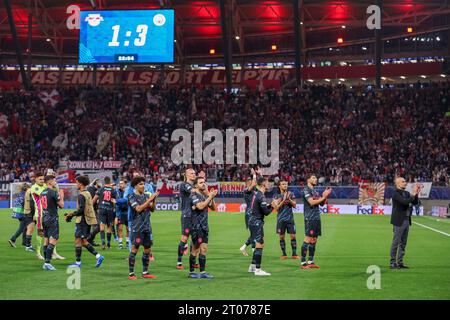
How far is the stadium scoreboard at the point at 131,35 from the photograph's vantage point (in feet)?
167

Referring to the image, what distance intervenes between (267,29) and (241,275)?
55.7 meters

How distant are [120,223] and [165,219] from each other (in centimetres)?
1641

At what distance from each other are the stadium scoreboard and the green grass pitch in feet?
86.3

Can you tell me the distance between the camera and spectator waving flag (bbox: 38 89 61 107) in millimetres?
64625

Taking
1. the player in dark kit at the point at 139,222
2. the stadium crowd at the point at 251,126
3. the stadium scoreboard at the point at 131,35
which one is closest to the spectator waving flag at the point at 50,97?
the stadium crowd at the point at 251,126

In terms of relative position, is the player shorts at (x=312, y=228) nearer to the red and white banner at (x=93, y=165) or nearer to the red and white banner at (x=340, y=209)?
the red and white banner at (x=340, y=209)

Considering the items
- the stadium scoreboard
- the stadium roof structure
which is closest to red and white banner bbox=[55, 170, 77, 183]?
the stadium scoreboard

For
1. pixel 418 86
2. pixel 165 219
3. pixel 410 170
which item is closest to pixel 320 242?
pixel 165 219

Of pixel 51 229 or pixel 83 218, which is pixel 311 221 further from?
pixel 51 229

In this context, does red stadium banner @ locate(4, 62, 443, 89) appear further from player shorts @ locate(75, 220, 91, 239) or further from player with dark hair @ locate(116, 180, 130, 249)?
player shorts @ locate(75, 220, 91, 239)

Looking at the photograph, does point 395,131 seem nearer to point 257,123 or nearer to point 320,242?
point 257,123

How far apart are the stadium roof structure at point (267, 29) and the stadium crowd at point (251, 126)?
6506 millimetres

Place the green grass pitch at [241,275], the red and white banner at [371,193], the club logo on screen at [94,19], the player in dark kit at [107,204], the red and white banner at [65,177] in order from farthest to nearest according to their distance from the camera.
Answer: the red and white banner at [65,177], the club logo on screen at [94,19], the red and white banner at [371,193], the player in dark kit at [107,204], the green grass pitch at [241,275]

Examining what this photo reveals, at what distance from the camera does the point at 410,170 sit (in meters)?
50.2
